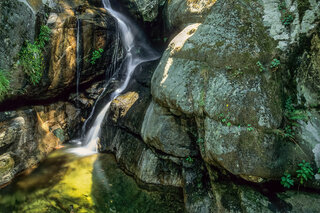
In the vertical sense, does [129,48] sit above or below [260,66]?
above

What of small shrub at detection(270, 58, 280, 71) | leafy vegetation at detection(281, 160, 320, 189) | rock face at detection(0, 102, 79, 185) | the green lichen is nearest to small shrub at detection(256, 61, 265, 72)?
small shrub at detection(270, 58, 280, 71)

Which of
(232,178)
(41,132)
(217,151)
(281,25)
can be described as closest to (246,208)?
(232,178)

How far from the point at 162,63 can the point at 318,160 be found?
4.29 meters

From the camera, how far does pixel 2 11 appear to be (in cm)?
591

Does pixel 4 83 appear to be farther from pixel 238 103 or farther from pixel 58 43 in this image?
pixel 238 103

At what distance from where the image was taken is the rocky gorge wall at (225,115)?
3717 mm

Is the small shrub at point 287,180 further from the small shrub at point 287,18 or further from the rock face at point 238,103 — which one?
the small shrub at point 287,18

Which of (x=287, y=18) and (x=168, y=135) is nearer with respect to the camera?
(x=287, y=18)

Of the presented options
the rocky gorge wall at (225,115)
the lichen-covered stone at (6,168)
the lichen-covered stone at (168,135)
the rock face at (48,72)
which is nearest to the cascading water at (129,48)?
the rock face at (48,72)

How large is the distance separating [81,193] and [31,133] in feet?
10.1

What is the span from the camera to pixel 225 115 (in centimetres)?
404

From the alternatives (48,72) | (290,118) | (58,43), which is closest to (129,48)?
(58,43)

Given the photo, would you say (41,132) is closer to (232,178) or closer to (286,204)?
(232,178)

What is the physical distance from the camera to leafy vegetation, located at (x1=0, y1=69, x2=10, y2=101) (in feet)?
19.6
